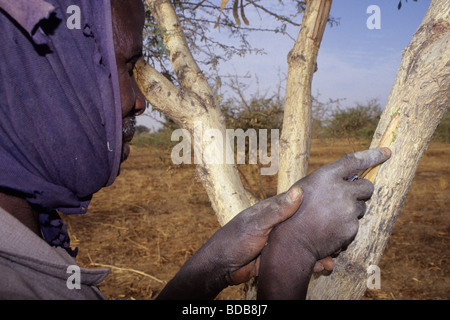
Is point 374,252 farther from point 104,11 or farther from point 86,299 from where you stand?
point 104,11

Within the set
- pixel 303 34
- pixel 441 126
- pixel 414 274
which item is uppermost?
pixel 303 34

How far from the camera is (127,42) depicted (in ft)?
3.93

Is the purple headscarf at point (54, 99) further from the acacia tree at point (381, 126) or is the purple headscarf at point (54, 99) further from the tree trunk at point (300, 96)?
the tree trunk at point (300, 96)

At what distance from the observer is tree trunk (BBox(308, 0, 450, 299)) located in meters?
1.20

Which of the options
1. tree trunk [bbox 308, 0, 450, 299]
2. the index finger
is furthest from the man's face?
tree trunk [bbox 308, 0, 450, 299]

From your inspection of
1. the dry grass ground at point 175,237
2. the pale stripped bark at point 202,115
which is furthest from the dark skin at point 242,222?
the dry grass ground at point 175,237

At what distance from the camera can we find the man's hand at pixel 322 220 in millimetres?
1215

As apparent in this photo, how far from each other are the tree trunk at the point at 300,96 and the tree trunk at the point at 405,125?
81cm

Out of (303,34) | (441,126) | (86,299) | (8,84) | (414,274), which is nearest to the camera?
(8,84)

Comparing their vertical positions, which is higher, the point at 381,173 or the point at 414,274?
the point at 381,173

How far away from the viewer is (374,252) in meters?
1.33

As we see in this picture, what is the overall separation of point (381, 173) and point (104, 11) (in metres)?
1.19

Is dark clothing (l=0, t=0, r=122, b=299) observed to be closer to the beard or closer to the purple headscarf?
the purple headscarf
